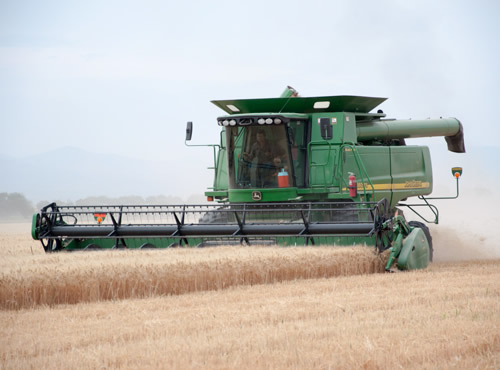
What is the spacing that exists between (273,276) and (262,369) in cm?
361

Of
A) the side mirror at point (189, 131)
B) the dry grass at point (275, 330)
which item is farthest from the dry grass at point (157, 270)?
the side mirror at point (189, 131)

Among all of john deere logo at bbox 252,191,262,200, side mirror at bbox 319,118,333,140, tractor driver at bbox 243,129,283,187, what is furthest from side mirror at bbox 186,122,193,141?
side mirror at bbox 319,118,333,140

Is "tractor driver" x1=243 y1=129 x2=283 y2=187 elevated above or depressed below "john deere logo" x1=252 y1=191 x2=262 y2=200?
above

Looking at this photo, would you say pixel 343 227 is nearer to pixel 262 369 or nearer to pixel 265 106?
pixel 265 106

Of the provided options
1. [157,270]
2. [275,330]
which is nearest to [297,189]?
[157,270]

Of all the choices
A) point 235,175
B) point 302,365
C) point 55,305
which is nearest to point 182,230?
point 235,175

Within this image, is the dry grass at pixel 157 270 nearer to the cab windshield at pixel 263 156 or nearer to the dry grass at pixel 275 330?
the dry grass at pixel 275 330

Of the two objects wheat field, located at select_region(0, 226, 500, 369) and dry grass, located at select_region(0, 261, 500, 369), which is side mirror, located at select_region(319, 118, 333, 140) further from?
dry grass, located at select_region(0, 261, 500, 369)

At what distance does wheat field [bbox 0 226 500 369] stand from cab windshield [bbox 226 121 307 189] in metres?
1.86

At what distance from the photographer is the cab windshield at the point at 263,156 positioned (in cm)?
995

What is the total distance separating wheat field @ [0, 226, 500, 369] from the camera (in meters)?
4.34

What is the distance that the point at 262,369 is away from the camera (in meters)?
4.05

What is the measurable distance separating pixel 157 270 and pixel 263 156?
3.37m

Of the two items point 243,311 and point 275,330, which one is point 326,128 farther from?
point 275,330
